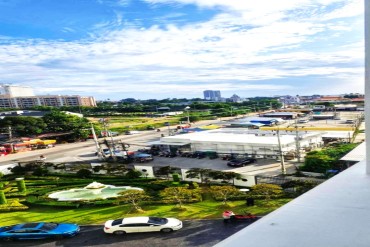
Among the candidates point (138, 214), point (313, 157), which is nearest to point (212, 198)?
point (138, 214)

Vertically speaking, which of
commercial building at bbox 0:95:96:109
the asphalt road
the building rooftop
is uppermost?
commercial building at bbox 0:95:96:109

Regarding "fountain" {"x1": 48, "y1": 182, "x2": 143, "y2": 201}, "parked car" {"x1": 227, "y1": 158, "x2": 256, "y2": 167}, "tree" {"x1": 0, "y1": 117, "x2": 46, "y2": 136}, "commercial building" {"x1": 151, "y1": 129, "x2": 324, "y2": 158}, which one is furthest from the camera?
"tree" {"x1": 0, "y1": 117, "x2": 46, "y2": 136}

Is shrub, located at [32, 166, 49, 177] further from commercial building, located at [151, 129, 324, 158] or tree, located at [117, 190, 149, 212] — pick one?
tree, located at [117, 190, 149, 212]

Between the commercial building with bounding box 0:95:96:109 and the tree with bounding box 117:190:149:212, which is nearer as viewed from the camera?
the tree with bounding box 117:190:149:212

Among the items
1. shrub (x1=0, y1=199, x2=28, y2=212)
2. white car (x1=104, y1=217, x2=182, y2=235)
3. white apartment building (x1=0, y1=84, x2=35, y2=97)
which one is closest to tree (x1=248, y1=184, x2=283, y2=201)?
white car (x1=104, y1=217, x2=182, y2=235)

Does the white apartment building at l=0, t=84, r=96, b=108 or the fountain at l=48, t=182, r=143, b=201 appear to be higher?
the white apartment building at l=0, t=84, r=96, b=108

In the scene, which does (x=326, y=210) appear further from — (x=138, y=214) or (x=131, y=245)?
(x=138, y=214)

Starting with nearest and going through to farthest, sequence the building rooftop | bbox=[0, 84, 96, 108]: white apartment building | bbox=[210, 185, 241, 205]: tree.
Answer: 1. the building rooftop
2. bbox=[210, 185, 241, 205]: tree
3. bbox=[0, 84, 96, 108]: white apartment building
